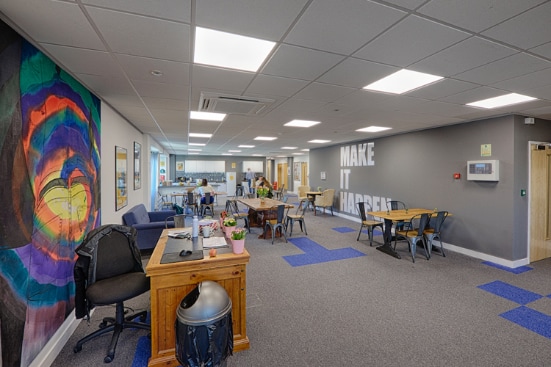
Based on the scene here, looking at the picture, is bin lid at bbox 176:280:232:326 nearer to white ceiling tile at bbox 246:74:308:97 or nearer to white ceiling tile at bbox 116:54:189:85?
white ceiling tile at bbox 116:54:189:85

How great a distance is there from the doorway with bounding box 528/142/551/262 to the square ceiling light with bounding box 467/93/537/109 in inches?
57.1

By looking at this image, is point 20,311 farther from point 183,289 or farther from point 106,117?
point 106,117

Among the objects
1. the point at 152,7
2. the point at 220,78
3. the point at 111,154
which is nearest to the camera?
the point at 152,7

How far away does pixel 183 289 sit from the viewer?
206 centimetres

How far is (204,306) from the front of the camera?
1.75 meters

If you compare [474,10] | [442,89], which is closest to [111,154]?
[474,10]

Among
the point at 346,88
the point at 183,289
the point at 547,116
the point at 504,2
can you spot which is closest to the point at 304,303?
the point at 183,289

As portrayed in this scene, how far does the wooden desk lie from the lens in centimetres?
198

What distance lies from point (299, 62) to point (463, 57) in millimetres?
1404

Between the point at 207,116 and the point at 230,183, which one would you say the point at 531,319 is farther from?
the point at 230,183

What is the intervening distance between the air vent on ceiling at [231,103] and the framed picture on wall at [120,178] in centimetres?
164

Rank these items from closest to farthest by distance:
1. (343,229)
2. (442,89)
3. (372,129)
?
(442,89)
(372,129)
(343,229)

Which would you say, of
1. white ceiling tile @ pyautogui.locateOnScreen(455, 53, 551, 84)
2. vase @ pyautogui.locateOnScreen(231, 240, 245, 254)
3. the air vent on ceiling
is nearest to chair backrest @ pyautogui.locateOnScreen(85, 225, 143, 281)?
vase @ pyautogui.locateOnScreen(231, 240, 245, 254)

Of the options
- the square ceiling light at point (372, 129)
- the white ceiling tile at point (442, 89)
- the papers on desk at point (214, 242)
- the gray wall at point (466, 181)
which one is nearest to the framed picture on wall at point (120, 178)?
the papers on desk at point (214, 242)
